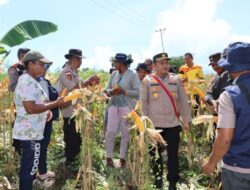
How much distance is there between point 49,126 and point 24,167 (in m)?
1.06

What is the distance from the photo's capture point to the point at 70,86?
5.59 m

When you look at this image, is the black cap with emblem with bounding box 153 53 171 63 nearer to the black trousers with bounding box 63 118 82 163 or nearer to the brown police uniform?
the brown police uniform

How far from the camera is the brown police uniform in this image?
220 inches

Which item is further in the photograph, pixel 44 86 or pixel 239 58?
pixel 44 86

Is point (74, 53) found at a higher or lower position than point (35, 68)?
higher

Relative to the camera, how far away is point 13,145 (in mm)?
5367

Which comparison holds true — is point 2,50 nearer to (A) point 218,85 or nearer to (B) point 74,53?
(B) point 74,53

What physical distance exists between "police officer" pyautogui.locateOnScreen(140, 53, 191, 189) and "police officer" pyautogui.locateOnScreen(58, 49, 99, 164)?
3.63 feet

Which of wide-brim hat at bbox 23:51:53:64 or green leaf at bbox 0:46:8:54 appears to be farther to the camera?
green leaf at bbox 0:46:8:54

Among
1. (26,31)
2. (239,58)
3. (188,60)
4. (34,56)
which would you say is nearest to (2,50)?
(26,31)

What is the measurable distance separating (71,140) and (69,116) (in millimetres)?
368

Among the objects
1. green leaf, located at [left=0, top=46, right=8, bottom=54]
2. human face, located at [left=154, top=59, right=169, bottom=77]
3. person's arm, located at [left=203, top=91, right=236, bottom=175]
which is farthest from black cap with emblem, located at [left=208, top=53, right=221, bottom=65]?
green leaf, located at [left=0, top=46, right=8, bottom=54]

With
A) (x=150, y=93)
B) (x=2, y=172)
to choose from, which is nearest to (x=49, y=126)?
(x=2, y=172)

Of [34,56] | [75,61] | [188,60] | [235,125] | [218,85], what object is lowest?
[235,125]
